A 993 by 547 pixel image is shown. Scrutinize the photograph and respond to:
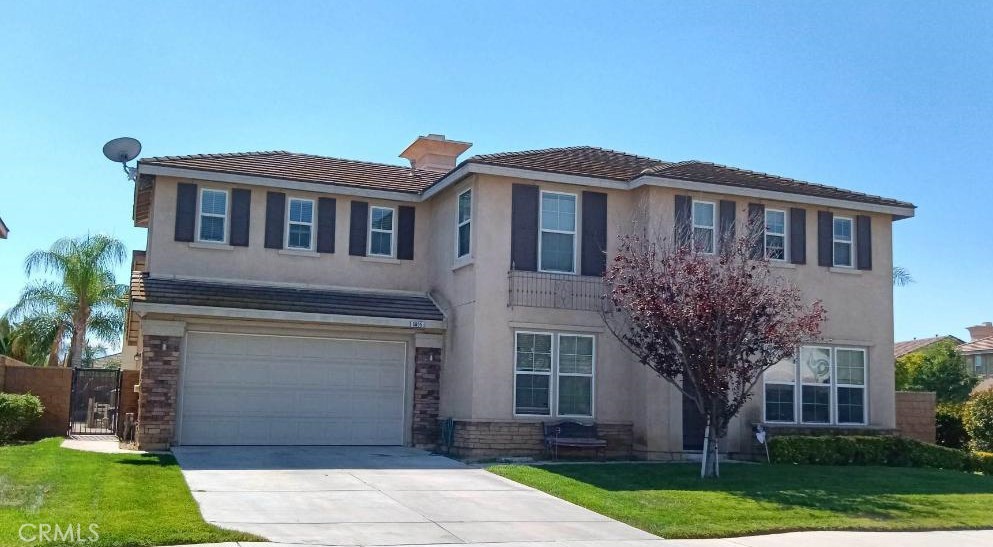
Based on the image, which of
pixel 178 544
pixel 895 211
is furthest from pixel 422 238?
pixel 178 544

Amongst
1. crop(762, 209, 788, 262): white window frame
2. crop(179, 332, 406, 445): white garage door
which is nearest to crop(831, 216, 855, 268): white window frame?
crop(762, 209, 788, 262): white window frame

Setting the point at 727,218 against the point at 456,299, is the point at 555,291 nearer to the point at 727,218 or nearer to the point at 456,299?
the point at 456,299

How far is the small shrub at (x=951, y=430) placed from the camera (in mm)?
23828

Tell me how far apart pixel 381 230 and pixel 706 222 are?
6.89m

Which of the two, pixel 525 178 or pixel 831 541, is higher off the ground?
pixel 525 178

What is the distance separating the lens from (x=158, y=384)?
1830cm

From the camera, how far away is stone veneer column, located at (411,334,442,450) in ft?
66.4

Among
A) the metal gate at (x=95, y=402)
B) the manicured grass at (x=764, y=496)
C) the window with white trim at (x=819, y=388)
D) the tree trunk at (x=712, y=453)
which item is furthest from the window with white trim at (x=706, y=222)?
the metal gate at (x=95, y=402)

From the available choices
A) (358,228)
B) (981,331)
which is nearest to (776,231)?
(358,228)

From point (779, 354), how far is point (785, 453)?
11.1ft

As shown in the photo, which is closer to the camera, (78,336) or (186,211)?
(186,211)

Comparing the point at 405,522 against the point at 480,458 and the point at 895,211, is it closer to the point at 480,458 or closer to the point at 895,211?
the point at 480,458

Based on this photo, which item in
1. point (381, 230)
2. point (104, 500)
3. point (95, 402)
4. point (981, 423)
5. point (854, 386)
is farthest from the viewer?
point (95, 402)

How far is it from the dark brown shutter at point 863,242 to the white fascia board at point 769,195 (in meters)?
0.31
